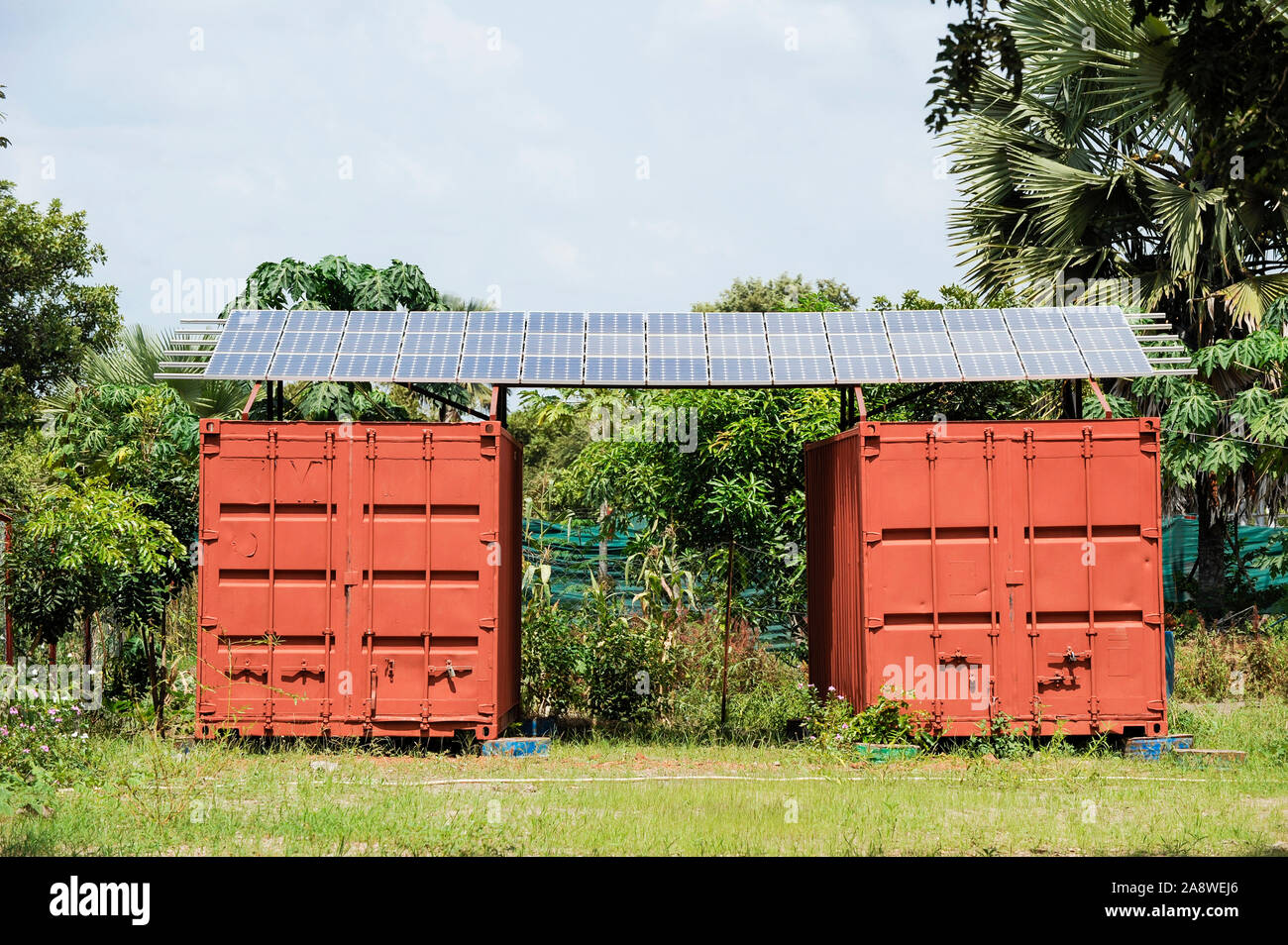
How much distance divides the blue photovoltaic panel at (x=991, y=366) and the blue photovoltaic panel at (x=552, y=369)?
13.2 feet

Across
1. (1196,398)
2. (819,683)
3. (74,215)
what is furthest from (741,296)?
(819,683)

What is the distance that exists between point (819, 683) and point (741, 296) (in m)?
30.0

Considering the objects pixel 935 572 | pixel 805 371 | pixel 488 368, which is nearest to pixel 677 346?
pixel 805 371

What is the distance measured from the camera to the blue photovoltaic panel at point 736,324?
42.1 feet

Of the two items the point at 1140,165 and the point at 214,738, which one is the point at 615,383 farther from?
the point at 1140,165

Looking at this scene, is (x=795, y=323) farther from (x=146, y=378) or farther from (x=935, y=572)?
(x=146, y=378)

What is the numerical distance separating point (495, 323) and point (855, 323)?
13.4 feet

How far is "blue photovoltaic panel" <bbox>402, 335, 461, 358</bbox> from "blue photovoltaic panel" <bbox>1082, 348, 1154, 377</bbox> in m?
6.67

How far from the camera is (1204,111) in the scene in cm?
618

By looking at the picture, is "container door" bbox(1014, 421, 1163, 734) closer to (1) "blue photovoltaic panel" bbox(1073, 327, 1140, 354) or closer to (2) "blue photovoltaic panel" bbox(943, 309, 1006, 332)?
(1) "blue photovoltaic panel" bbox(1073, 327, 1140, 354)

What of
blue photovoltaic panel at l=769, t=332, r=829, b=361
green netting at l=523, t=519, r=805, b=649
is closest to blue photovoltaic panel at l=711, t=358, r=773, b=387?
blue photovoltaic panel at l=769, t=332, r=829, b=361

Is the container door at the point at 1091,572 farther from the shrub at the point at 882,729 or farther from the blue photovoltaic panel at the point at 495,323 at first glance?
the blue photovoltaic panel at the point at 495,323

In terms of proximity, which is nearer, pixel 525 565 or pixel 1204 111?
pixel 1204 111

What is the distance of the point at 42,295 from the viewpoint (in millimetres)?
26984
